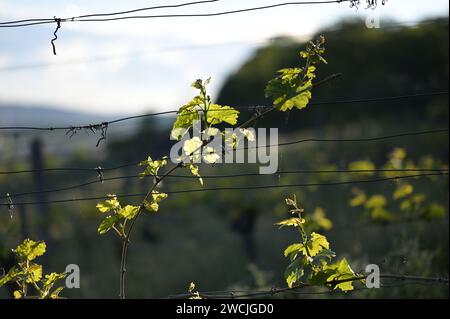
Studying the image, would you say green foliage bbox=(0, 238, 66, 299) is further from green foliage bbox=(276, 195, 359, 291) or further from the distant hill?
green foliage bbox=(276, 195, 359, 291)

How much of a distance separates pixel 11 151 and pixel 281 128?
8.34 metres

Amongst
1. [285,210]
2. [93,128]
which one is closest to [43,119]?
[285,210]

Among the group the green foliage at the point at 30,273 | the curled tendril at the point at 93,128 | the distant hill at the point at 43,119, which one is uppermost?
the distant hill at the point at 43,119

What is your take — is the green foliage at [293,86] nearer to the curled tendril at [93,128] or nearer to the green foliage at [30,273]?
the curled tendril at [93,128]

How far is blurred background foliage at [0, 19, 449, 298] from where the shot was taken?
7344 millimetres

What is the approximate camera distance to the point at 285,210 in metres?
9.48

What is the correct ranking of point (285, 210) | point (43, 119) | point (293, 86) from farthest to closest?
point (43, 119) < point (285, 210) < point (293, 86)

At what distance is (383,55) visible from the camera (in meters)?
17.3

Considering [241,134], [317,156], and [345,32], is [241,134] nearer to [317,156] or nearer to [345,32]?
[317,156]

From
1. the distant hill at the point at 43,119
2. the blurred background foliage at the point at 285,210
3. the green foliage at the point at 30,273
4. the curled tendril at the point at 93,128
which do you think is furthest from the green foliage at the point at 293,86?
the green foliage at the point at 30,273

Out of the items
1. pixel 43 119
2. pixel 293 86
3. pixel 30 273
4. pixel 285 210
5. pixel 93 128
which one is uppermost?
pixel 43 119

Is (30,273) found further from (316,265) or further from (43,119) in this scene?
(43,119)

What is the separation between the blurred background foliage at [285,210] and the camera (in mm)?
7344
